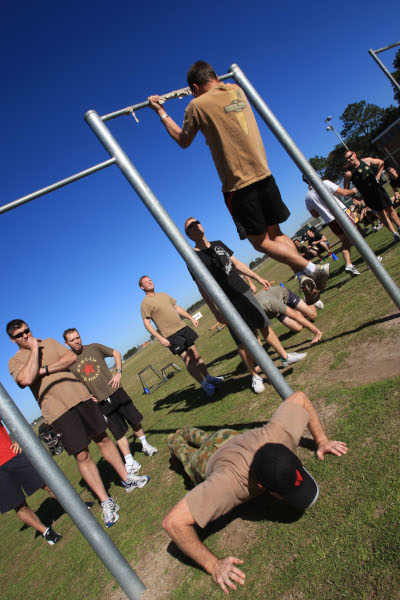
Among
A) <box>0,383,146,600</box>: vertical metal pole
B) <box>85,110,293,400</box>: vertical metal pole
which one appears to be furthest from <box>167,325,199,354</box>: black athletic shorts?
<box>0,383,146,600</box>: vertical metal pole

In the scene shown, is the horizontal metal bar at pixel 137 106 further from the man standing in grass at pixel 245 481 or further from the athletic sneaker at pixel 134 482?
the athletic sneaker at pixel 134 482

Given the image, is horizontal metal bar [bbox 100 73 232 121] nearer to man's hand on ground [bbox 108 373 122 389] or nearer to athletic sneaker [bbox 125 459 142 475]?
man's hand on ground [bbox 108 373 122 389]

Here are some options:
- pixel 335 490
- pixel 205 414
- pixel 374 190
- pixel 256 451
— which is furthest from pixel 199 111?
pixel 374 190

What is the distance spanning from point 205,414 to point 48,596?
2485 mm

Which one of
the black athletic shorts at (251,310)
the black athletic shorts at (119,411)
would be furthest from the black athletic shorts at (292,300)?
the black athletic shorts at (119,411)

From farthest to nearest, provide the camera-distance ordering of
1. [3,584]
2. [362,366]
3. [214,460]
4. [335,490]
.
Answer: [3,584] → [362,366] → [214,460] → [335,490]

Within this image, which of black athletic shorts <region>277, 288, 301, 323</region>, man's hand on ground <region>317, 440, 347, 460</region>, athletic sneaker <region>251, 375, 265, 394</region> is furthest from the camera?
black athletic shorts <region>277, 288, 301, 323</region>

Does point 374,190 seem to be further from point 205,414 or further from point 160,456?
point 160,456

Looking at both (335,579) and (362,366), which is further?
(362,366)

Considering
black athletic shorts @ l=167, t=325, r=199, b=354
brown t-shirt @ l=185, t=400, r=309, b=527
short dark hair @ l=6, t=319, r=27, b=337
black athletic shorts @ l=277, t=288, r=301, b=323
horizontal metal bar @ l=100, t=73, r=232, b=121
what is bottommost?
brown t-shirt @ l=185, t=400, r=309, b=527

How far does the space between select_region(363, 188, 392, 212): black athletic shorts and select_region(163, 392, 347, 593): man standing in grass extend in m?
5.45

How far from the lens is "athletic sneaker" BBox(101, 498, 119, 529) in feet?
11.8

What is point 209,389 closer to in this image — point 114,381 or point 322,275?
point 114,381

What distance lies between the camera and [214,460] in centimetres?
233
